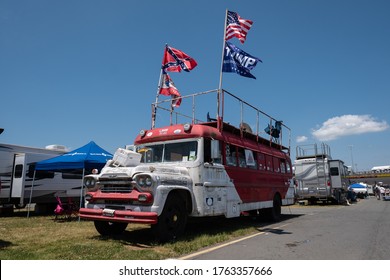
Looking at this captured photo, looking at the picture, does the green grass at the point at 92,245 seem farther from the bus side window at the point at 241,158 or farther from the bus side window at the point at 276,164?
the bus side window at the point at 276,164

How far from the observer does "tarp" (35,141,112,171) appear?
11945 mm

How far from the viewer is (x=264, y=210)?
12172mm

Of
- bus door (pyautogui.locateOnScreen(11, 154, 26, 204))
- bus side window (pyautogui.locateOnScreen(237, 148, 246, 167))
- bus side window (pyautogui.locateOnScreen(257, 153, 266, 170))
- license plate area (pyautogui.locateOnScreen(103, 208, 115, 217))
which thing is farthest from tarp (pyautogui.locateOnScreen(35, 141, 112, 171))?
bus side window (pyautogui.locateOnScreen(257, 153, 266, 170))

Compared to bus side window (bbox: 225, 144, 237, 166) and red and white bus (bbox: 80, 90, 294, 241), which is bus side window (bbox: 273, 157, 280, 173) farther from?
bus side window (bbox: 225, 144, 237, 166)

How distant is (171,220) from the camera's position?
7.10 meters

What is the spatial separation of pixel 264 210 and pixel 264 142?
2.70m

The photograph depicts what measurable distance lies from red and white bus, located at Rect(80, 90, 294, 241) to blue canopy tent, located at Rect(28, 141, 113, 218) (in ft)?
10.3

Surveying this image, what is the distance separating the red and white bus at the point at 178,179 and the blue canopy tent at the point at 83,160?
10.3 ft

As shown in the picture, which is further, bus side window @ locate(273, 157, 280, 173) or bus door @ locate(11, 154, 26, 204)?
bus door @ locate(11, 154, 26, 204)

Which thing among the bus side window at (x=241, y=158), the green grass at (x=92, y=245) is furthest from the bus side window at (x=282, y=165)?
the green grass at (x=92, y=245)

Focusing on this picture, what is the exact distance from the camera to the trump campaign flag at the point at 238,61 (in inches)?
455

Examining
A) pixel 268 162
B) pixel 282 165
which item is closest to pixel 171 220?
pixel 268 162

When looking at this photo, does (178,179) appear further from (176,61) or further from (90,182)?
(176,61)
